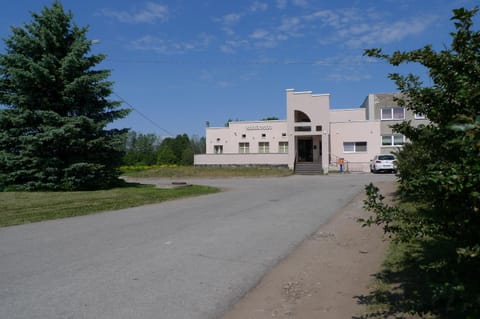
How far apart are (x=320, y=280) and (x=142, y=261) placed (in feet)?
9.04

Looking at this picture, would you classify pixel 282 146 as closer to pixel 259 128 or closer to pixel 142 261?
pixel 259 128

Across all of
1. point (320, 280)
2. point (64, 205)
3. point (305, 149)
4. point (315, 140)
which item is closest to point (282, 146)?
point (305, 149)

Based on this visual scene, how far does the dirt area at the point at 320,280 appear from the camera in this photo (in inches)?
158

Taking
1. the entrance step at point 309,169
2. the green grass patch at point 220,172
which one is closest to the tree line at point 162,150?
the green grass patch at point 220,172

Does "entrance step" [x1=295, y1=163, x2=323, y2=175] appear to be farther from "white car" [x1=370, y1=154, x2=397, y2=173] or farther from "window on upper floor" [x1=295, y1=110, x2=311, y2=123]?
"window on upper floor" [x1=295, y1=110, x2=311, y2=123]

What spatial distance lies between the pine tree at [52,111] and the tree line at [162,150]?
70.9 feet

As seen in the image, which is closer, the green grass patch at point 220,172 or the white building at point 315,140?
the green grass patch at point 220,172

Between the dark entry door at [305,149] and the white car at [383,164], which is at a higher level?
the dark entry door at [305,149]

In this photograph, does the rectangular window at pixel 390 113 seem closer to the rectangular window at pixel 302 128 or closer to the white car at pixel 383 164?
the rectangular window at pixel 302 128

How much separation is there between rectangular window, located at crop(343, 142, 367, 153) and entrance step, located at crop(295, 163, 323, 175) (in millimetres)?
4186

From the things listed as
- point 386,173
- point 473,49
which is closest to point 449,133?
point 473,49

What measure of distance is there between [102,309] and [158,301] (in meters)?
0.60

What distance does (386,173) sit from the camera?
30.2 metres

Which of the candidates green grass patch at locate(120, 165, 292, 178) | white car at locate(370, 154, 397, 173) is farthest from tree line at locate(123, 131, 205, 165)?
white car at locate(370, 154, 397, 173)
